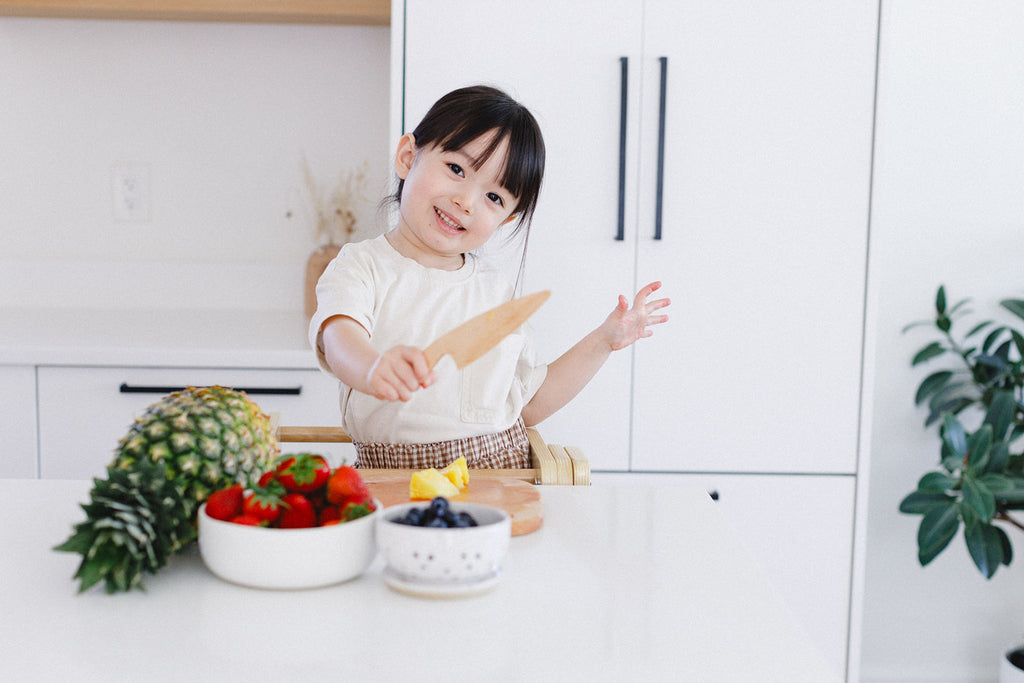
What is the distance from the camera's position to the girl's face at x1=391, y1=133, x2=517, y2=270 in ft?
4.25

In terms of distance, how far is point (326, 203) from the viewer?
2.48 metres

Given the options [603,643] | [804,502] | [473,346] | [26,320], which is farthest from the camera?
[26,320]

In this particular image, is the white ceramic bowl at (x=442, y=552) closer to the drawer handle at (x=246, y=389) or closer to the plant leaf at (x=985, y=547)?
the drawer handle at (x=246, y=389)

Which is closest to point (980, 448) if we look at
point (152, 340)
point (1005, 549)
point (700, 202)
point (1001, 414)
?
point (1001, 414)

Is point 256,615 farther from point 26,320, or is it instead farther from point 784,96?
point 26,320

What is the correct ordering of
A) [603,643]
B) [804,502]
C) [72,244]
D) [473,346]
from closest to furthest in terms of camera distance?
[603,643] → [473,346] → [804,502] → [72,244]

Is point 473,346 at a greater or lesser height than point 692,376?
greater

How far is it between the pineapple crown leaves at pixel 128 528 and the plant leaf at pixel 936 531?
1672mm

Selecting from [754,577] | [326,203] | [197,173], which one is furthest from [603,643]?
[197,173]

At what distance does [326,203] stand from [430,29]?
814mm

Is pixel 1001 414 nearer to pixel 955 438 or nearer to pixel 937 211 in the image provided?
pixel 955 438

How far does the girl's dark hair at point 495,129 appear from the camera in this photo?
1.30m

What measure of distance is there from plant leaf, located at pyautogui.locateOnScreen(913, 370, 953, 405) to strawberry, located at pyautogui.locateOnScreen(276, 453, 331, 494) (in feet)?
6.07

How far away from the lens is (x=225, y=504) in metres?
0.73
